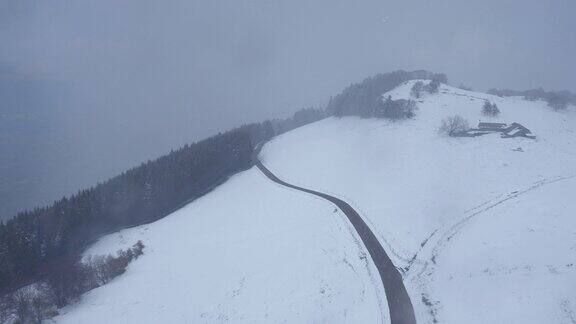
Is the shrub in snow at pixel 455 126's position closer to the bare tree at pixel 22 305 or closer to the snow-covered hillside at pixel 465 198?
the snow-covered hillside at pixel 465 198

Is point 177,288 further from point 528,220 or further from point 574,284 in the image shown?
point 528,220

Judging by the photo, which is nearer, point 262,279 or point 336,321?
point 336,321

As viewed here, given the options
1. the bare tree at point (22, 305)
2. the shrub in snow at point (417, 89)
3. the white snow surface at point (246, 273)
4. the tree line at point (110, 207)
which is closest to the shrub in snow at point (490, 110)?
the shrub in snow at point (417, 89)

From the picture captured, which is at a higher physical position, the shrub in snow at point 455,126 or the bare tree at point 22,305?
the shrub in snow at point 455,126

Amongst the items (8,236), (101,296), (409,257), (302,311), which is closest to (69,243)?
(8,236)

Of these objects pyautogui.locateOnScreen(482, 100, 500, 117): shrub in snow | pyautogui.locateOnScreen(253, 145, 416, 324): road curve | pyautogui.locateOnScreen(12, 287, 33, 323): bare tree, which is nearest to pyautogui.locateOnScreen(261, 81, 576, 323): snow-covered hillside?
pyautogui.locateOnScreen(253, 145, 416, 324): road curve

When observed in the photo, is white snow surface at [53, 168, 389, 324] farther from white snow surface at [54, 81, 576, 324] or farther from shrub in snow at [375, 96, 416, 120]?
shrub in snow at [375, 96, 416, 120]
